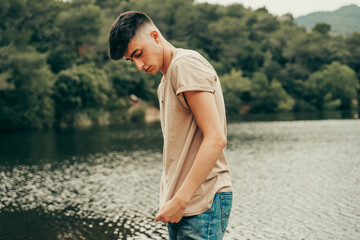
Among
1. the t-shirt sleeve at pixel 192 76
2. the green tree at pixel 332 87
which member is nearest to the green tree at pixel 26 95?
the t-shirt sleeve at pixel 192 76

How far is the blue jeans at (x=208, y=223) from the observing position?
5.44ft

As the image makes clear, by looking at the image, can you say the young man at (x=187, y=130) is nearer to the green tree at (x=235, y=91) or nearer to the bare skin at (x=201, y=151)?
the bare skin at (x=201, y=151)

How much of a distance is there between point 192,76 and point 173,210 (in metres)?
0.52

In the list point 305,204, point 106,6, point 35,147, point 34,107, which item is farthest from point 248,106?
point 305,204

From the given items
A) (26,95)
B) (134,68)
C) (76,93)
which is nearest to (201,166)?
(26,95)

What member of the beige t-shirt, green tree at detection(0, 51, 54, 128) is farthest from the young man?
green tree at detection(0, 51, 54, 128)

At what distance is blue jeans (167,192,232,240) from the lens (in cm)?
166

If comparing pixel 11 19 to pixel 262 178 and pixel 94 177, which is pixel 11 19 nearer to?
pixel 94 177

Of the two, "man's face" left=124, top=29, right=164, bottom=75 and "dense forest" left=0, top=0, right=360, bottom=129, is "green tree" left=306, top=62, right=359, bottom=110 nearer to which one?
"dense forest" left=0, top=0, right=360, bottom=129

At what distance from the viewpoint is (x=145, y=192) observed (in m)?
10.3

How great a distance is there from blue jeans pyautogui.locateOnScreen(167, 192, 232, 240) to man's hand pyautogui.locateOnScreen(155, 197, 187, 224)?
0.07 metres

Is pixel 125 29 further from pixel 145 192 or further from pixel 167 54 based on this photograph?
pixel 145 192

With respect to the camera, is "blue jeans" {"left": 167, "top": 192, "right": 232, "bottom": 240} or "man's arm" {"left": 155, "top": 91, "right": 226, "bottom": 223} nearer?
"man's arm" {"left": 155, "top": 91, "right": 226, "bottom": 223}

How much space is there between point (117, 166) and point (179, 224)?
13047mm
